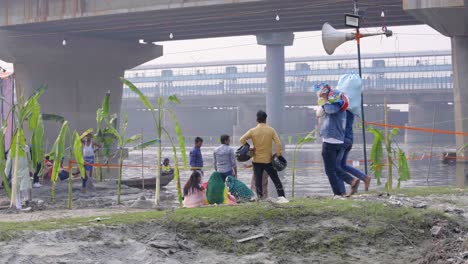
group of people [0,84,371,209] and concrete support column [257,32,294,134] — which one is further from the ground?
concrete support column [257,32,294,134]

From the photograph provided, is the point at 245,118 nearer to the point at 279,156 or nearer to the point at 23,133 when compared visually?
the point at 23,133

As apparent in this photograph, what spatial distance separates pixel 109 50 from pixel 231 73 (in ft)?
239

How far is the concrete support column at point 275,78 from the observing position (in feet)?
214

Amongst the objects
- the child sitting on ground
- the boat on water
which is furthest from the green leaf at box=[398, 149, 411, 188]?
the boat on water

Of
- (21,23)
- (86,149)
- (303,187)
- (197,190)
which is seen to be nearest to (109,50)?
(21,23)

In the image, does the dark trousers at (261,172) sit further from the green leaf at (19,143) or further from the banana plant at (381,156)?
the green leaf at (19,143)

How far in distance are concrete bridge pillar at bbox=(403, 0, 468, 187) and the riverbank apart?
18433mm

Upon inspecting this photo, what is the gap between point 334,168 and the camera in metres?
12.2

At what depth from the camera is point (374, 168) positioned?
17.2 meters

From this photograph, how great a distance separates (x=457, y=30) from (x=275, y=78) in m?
34.1

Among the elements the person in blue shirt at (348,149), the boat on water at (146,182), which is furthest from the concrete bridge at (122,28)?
the person in blue shirt at (348,149)

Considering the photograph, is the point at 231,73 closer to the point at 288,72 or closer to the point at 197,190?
the point at 288,72

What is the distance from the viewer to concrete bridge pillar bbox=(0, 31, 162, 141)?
45188 millimetres

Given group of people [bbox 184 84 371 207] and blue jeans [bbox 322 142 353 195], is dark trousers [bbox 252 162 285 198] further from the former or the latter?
blue jeans [bbox 322 142 353 195]
